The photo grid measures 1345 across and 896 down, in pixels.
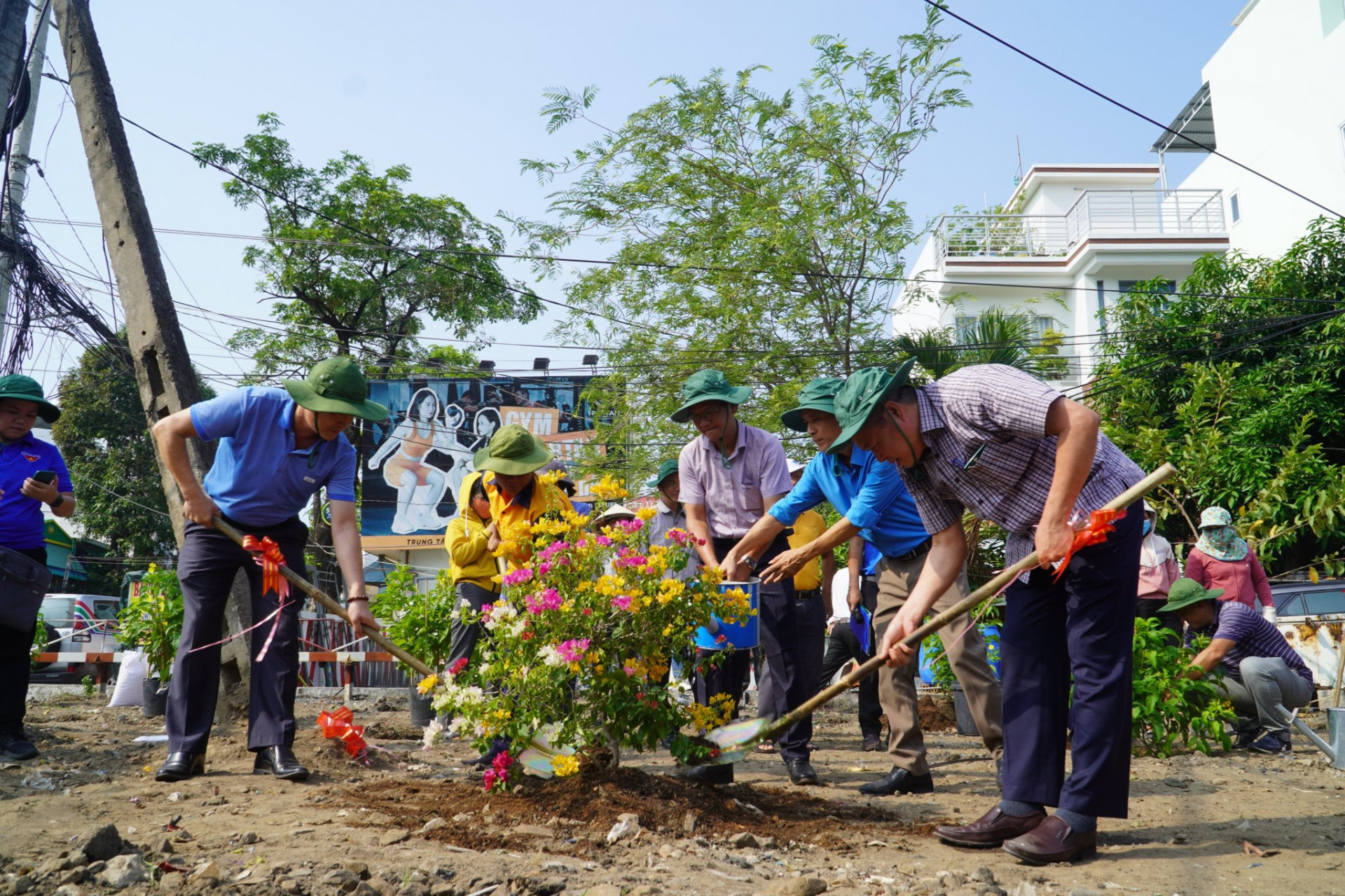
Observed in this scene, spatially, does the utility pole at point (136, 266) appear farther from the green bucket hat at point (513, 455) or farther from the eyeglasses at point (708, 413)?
the eyeglasses at point (708, 413)

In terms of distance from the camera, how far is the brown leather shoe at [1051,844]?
120 inches

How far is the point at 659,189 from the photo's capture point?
15438 millimetres

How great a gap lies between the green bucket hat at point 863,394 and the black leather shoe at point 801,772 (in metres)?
2.05

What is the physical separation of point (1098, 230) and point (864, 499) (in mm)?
21758

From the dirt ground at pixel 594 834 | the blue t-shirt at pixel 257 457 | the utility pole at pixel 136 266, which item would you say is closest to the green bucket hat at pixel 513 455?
the blue t-shirt at pixel 257 457

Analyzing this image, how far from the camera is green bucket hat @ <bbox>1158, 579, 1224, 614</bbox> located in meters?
6.03

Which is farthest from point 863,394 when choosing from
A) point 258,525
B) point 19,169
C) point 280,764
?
point 19,169

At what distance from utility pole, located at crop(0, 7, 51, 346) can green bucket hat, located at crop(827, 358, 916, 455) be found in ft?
26.8

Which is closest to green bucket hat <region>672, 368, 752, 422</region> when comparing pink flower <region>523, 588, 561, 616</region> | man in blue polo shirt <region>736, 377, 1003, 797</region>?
man in blue polo shirt <region>736, 377, 1003, 797</region>

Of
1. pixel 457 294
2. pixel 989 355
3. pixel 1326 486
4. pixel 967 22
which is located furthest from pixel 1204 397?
pixel 457 294

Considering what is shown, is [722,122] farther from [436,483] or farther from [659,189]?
[436,483]

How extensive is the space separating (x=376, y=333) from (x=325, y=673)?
38.9 ft

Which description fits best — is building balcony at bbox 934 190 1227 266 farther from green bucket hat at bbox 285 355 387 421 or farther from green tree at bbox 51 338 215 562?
green tree at bbox 51 338 215 562

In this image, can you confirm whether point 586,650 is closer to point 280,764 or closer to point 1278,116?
point 280,764
